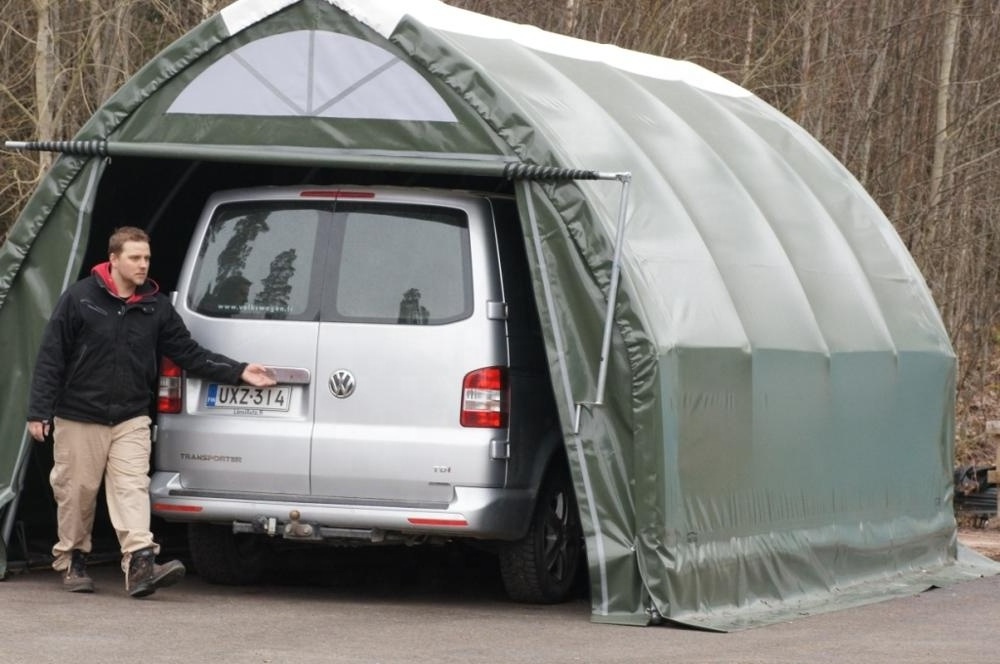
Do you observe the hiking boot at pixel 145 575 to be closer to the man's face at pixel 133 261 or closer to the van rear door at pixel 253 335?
the van rear door at pixel 253 335

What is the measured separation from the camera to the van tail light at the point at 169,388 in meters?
9.89

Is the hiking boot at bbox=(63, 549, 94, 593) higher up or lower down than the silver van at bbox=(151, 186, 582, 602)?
lower down

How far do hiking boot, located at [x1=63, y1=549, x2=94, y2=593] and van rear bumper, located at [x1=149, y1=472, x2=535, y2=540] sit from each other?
0.65 metres

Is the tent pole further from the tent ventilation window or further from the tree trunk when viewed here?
the tree trunk

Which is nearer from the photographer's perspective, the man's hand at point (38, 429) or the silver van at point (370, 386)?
the silver van at point (370, 386)

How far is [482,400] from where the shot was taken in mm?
9266

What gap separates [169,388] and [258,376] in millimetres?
652

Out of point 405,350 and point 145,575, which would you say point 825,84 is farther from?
point 145,575

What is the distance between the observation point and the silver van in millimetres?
9266

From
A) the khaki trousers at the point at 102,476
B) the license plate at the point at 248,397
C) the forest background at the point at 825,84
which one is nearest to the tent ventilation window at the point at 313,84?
the license plate at the point at 248,397

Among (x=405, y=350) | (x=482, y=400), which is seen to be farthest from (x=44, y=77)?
(x=482, y=400)

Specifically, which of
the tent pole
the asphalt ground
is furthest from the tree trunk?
the tent pole

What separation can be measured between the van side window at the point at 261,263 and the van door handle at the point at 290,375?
0.27 meters

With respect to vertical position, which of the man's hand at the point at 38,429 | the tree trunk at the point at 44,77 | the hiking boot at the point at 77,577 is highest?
the tree trunk at the point at 44,77
